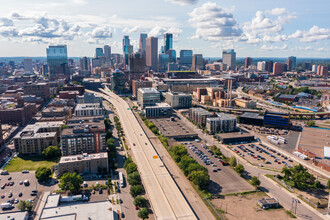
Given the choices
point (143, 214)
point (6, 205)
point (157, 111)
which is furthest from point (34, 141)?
point (157, 111)

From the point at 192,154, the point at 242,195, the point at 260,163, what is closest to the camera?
the point at 242,195

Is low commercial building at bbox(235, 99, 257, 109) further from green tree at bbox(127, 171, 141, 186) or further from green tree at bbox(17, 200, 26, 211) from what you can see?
green tree at bbox(17, 200, 26, 211)

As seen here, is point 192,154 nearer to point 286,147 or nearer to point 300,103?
point 286,147

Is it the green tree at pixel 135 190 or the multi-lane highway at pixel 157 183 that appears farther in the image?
the green tree at pixel 135 190

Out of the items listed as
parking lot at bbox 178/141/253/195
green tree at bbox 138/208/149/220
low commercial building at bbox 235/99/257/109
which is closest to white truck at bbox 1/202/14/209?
green tree at bbox 138/208/149/220

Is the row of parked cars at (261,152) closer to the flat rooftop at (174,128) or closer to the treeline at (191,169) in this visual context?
the flat rooftop at (174,128)

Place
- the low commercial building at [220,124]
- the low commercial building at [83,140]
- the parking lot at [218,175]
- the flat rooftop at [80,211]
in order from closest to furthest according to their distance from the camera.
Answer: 1. the flat rooftop at [80,211]
2. the parking lot at [218,175]
3. the low commercial building at [83,140]
4. the low commercial building at [220,124]

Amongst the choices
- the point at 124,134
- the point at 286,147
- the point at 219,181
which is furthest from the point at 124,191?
the point at 286,147

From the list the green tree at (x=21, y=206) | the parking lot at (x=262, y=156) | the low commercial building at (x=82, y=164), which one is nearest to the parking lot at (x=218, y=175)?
the parking lot at (x=262, y=156)
